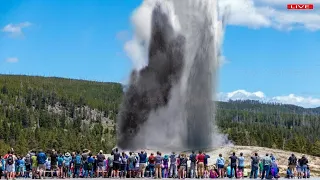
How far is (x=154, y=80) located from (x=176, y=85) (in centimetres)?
234

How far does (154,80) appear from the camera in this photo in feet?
174

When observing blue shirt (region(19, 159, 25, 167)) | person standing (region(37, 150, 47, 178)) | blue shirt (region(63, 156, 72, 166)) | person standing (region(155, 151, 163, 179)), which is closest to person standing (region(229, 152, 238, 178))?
person standing (region(155, 151, 163, 179))

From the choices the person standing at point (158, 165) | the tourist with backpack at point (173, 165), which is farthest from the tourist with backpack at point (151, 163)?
the tourist with backpack at point (173, 165)

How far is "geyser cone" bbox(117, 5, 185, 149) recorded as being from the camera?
170 ft

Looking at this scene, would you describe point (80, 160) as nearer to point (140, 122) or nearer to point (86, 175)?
point (86, 175)

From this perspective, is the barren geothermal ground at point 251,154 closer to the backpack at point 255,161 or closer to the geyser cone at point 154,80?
the backpack at point 255,161

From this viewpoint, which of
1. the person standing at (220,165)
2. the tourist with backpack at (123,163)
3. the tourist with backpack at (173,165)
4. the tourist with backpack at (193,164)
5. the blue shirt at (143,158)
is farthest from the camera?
the person standing at (220,165)

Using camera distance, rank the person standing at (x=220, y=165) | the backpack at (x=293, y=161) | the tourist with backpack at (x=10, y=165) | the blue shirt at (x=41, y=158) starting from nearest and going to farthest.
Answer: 1. the tourist with backpack at (x=10, y=165)
2. the blue shirt at (x=41, y=158)
3. the person standing at (x=220, y=165)
4. the backpack at (x=293, y=161)

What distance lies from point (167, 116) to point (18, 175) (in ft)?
65.6

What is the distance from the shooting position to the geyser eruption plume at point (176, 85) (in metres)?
49.5

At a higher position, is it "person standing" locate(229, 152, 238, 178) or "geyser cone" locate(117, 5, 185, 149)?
"geyser cone" locate(117, 5, 185, 149)

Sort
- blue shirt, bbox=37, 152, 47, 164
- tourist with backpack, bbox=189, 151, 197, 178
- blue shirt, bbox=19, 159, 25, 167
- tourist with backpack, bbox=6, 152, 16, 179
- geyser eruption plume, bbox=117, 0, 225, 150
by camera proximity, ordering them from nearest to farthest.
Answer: tourist with backpack, bbox=6, 152, 16, 179, blue shirt, bbox=37, 152, 47, 164, blue shirt, bbox=19, 159, 25, 167, tourist with backpack, bbox=189, 151, 197, 178, geyser eruption plume, bbox=117, 0, 225, 150

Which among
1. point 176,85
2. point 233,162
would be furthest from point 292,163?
point 176,85

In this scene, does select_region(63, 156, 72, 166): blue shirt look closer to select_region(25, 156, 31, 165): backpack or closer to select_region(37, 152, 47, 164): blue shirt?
select_region(37, 152, 47, 164): blue shirt
